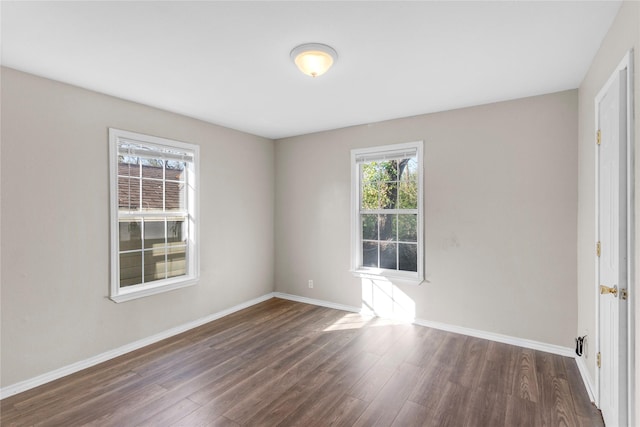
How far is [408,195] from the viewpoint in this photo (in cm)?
402

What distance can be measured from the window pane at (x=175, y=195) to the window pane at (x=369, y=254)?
2.44 meters

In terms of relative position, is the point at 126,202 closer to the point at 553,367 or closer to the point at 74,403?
the point at 74,403

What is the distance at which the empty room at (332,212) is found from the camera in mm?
1955

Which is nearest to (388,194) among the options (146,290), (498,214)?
(498,214)

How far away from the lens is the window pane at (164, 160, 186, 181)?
3.71 meters

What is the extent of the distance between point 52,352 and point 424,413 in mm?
3101

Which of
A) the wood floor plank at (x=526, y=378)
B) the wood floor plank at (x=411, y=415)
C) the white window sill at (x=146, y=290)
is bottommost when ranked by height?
the wood floor plank at (x=411, y=415)

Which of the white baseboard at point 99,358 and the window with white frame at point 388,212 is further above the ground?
the window with white frame at point 388,212

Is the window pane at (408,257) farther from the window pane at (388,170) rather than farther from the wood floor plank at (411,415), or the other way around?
the wood floor plank at (411,415)

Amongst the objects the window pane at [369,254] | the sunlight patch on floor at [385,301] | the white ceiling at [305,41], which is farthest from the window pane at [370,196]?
the white ceiling at [305,41]

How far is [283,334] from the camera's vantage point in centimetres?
365

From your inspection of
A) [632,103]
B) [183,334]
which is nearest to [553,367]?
[632,103]

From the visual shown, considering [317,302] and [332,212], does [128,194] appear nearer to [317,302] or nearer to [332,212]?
[332,212]

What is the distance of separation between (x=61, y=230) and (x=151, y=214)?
2.82 feet
